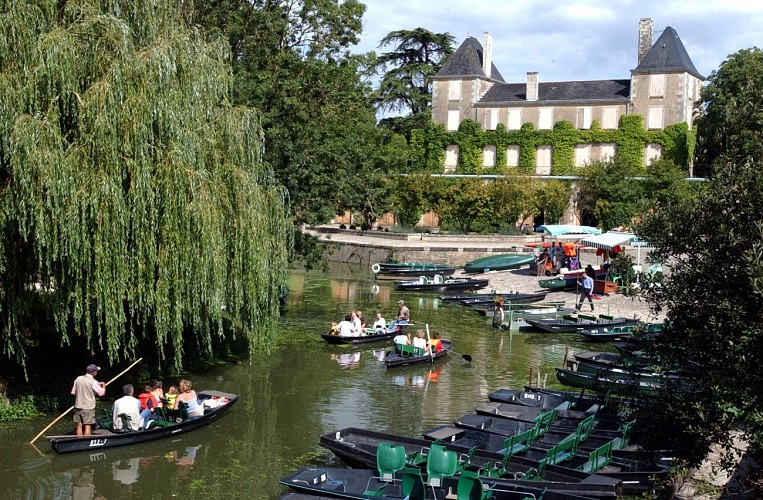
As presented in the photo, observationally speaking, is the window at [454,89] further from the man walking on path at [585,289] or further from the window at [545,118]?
the man walking on path at [585,289]

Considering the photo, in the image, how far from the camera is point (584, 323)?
27703mm

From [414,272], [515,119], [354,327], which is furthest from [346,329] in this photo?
[515,119]

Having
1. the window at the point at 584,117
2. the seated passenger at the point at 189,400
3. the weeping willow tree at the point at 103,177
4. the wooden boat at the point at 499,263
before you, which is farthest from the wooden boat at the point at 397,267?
the seated passenger at the point at 189,400

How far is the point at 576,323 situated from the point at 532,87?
120 feet

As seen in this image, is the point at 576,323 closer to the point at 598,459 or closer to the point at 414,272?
the point at 598,459

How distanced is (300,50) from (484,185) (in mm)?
28293

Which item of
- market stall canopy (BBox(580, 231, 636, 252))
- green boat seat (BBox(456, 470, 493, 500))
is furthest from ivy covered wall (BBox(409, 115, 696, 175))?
green boat seat (BBox(456, 470, 493, 500))

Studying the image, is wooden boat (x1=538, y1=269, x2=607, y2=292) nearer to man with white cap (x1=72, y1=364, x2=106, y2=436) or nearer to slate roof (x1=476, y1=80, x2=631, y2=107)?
man with white cap (x1=72, y1=364, x2=106, y2=436)

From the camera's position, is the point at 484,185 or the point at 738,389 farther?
the point at 484,185

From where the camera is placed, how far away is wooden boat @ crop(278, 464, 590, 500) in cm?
1096

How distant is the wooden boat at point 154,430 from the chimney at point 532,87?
160 feet

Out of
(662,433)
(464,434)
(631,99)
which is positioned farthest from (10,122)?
(631,99)

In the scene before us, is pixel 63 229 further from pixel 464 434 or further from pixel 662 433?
pixel 662 433

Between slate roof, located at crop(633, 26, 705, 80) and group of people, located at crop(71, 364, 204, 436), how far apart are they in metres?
49.2
